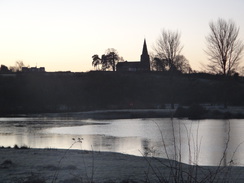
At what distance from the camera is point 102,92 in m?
64.1

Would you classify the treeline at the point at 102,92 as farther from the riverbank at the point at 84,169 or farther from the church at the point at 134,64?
the riverbank at the point at 84,169

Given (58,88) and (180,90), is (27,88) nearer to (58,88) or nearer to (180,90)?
(58,88)

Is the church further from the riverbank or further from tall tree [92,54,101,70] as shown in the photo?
the riverbank

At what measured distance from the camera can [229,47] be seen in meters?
43.8

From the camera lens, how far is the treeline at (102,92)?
57844 mm

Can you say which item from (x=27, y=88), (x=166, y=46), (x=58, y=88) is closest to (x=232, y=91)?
(x=166, y=46)

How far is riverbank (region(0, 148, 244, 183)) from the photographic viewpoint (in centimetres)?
820

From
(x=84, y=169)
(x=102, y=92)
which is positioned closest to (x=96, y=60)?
(x=102, y=92)

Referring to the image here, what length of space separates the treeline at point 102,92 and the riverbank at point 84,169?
42835 millimetres

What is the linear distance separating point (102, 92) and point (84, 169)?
54576mm

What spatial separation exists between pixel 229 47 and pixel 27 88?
38.3 meters

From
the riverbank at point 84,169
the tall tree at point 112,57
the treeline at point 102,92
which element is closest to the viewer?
the riverbank at point 84,169

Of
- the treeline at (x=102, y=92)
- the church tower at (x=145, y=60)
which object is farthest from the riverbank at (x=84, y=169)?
the church tower at (x=145, y=60)

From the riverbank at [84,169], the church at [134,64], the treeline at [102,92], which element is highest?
the church at [134,64]
